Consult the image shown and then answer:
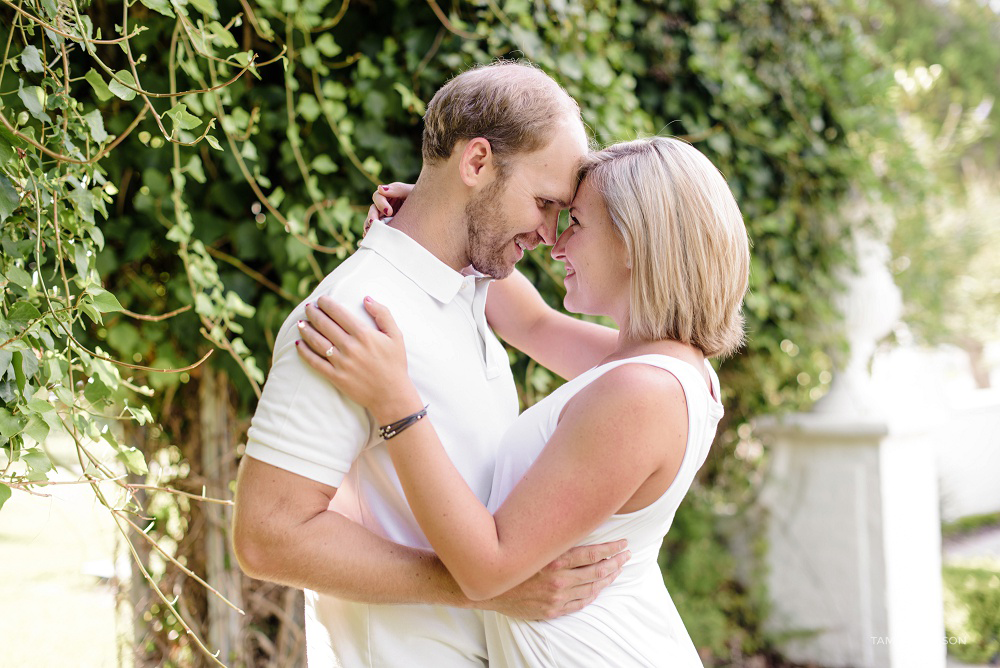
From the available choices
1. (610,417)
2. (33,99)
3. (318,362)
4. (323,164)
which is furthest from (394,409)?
(323,164)

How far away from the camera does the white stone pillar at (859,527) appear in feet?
13.5

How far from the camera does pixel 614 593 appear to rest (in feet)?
5.40

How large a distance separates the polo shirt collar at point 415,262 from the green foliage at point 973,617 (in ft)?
14.9

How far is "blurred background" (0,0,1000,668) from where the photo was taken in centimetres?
Result: 158

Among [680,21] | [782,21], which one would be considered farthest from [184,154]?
[782,21]

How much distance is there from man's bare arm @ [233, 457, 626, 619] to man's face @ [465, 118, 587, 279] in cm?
60

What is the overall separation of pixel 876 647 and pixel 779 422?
46.5 inches

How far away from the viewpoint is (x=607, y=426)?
4.75 ft

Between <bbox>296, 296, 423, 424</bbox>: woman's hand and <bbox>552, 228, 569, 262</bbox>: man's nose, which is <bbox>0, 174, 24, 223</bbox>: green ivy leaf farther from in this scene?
<bbox>552, 228, 569, 262</bbox>: man's nose

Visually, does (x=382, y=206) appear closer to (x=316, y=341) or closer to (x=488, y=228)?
(x=488, y=228)

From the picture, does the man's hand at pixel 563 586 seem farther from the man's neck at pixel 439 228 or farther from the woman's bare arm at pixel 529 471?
the man's neck at pixel 439 228

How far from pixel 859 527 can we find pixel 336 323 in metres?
3.58

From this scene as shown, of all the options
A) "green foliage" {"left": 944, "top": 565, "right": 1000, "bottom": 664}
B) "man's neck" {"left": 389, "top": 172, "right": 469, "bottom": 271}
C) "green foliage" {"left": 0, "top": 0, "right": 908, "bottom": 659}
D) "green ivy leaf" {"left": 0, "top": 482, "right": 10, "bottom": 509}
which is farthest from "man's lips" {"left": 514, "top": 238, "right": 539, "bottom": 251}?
"green foliage" {"left": 944, "top": 565, "right": 1000, "bottom": 664}

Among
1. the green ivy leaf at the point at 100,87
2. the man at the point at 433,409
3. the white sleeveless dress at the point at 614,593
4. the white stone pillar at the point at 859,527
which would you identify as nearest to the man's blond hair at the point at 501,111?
the man at the point at 433,409
